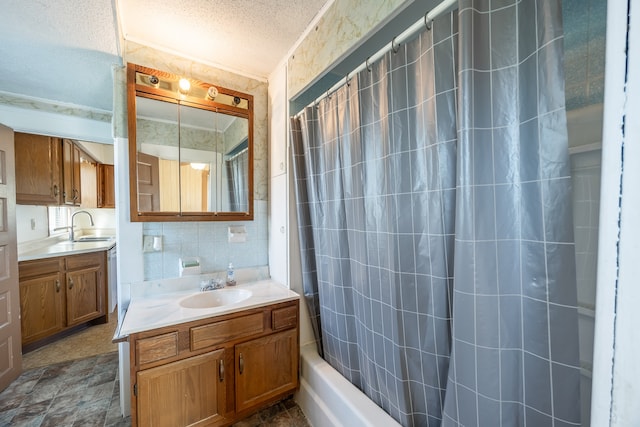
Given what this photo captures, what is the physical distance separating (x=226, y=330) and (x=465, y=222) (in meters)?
1.29

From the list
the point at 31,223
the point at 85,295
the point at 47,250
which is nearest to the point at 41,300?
the point at 85,295

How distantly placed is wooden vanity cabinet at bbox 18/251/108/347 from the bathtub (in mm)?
2484

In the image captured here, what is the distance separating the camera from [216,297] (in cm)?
168

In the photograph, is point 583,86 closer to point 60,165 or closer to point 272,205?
point 272,205

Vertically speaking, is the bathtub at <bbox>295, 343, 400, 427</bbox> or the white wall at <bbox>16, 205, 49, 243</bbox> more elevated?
the white wall at <bbox>16, 205, 49, 243</bbox>

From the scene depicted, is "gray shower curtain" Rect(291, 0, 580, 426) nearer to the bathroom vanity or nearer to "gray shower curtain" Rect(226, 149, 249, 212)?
the bathroom vanity

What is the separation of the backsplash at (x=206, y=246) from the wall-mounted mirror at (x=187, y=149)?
97mm

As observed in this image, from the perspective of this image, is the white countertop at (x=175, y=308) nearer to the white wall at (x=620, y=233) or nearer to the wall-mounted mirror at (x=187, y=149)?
the wall-mounted mirror at (x=187, y=149)

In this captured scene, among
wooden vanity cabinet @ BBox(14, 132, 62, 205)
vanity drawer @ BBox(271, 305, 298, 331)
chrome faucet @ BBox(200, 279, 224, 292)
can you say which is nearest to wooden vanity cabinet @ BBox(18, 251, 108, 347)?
wooden vanity cabinet @ BBox(14, 132, 62, 205)

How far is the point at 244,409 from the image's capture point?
1421 mm

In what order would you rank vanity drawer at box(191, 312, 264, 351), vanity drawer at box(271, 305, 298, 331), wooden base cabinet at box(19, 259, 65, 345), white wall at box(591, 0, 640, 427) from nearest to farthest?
1. white wall at box(591, 0, 640, 427)
2. vanity drawer at box(191, 312, 264, 351)
3. vanity drawer at box(271, 305, 298, 331)
4. wooden base cabinet at box(19, 259, 65, 345)

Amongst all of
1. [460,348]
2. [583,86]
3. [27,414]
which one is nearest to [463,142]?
[583,86]

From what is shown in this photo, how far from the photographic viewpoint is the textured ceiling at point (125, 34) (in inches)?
48.2

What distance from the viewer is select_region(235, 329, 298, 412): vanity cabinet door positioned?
1.42 m
